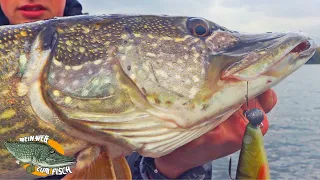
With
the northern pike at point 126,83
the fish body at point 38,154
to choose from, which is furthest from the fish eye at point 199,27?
the fish body at point 38,154

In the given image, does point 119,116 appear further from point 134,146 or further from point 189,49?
point 189,49

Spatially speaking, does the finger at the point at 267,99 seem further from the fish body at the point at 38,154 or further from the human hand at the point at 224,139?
the fish body at the point at 38,154

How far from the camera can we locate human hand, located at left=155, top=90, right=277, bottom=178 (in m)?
1.67

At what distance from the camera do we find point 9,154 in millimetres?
1504

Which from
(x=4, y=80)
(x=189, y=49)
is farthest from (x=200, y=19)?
(x=4, y=80)

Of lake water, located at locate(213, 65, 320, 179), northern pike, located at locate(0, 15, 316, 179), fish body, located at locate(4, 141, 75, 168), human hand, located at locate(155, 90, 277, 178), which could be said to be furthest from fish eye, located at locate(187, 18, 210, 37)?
lake water, located at locate(213, 65, 320, 179)

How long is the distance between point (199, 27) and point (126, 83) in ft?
1.31

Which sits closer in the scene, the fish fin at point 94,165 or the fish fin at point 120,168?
the fish fin at point 94,165

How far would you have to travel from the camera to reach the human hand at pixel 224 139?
5.48 ft

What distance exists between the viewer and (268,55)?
1426mm

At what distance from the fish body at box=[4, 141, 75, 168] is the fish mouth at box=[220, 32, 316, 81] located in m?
0.76

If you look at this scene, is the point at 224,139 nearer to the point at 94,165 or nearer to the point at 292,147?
the point at 94,165

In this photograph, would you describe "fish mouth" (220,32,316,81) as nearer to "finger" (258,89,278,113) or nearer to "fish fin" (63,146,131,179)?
"finger" (258,89,278,113)

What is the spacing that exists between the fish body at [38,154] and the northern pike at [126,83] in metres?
0.04
